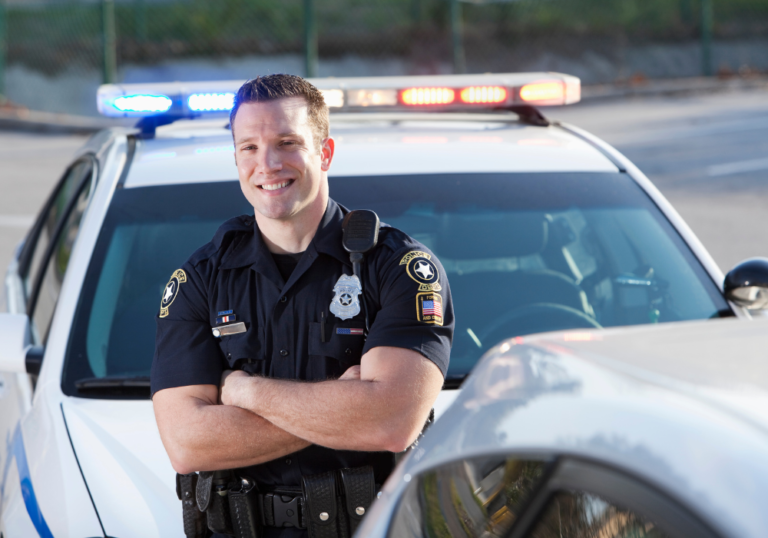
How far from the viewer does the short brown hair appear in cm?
194

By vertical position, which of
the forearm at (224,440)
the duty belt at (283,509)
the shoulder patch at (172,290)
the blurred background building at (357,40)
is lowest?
the duty belt at (283,509)

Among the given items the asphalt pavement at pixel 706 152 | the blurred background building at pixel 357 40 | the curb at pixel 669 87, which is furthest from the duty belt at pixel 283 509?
the curb at pixel 669 87

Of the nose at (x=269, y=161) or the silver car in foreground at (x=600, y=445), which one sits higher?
the nose at (x=269, y=161)

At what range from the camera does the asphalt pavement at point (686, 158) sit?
7930 millimetres

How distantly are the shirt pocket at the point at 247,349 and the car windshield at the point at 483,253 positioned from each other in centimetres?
52

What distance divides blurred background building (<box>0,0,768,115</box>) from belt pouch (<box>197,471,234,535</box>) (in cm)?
1197

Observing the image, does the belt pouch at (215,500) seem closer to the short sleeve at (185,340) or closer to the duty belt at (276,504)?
the duty belt at (276,504)

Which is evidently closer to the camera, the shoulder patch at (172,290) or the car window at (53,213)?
→ the shoulder patch at (172,290)

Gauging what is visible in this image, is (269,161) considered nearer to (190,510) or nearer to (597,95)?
(190,510)

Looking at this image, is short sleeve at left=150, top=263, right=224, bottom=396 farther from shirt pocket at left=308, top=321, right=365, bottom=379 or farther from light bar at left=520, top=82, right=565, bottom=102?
light bar at left=520, top=82, right=565, bottom=102

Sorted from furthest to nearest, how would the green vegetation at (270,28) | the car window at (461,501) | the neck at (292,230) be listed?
the green vegetation at (270,28) → the neck at (292,230) → the car window at (461,501)

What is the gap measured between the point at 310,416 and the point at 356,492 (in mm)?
193

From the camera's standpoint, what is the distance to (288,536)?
6.01ft

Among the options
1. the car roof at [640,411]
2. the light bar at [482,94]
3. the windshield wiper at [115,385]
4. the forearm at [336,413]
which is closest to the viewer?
the car roof at [640,411]
